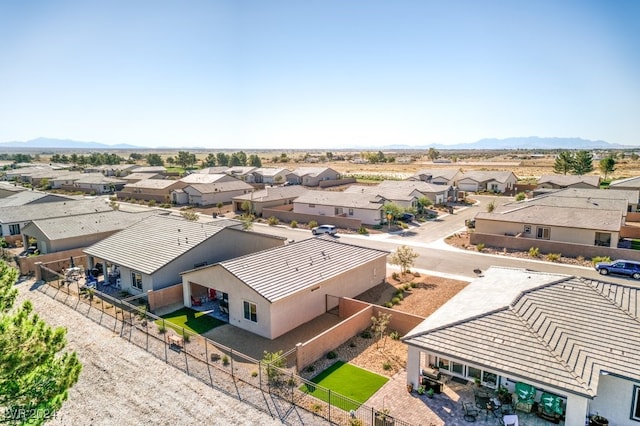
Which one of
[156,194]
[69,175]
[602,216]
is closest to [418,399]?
[602,216]

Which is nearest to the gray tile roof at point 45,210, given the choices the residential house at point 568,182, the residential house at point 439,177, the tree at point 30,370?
the tree at point 30,370

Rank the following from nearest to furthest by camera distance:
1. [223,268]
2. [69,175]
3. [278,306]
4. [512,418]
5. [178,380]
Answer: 1. [512,418]
2. [178,380]
3. [278,306]
4. [223,268]
5. [69,175]

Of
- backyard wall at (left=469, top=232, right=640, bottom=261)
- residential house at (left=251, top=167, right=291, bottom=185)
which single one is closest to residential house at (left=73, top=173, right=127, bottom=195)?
residential house at (left=251, top=167, right=291, bottom=185)

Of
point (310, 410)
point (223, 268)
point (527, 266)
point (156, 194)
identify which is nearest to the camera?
point (310, 410)

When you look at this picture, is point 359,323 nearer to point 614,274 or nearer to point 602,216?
point 614,274

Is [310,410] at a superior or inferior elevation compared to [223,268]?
inferior

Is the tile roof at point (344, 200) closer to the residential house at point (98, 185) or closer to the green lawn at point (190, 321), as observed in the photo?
the green lawn at point (190, 321)
